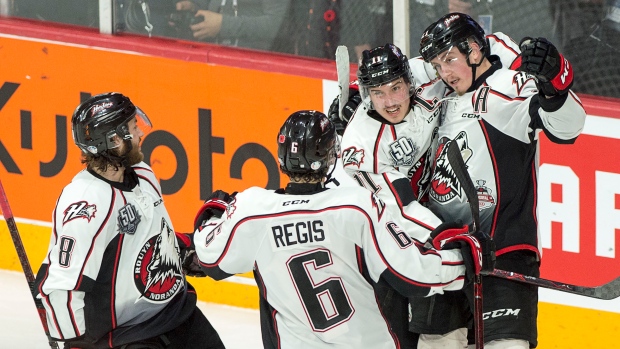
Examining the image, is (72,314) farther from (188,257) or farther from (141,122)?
(141,122)

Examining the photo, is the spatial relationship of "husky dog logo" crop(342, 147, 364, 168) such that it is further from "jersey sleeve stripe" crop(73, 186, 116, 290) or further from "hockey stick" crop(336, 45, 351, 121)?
"jersey sleeve stripe" crop(73, 186, 116, 290)

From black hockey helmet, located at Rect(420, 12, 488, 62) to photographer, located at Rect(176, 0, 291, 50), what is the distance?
173 centimetres

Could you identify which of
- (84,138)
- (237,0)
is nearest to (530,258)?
(84,138)

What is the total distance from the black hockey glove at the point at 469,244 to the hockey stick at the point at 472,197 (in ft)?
0.20

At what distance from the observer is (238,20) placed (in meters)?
5.66

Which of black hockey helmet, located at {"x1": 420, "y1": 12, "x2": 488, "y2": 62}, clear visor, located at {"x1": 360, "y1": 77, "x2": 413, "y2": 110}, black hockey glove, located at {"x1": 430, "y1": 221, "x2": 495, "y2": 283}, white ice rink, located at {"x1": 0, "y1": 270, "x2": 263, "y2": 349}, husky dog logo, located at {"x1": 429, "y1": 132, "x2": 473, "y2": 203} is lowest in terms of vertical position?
white ice rink, located at {"x1": 0, "y1": 270, "x2": 263, "y2": 349}

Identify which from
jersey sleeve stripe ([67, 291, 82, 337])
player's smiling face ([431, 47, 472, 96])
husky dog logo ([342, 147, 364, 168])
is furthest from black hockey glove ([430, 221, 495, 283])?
jersey sleeve stripe ([67, 291, 82, 337])

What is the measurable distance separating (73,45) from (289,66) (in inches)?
44.9

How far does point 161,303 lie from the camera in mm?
3828

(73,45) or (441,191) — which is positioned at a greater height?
(73,45)

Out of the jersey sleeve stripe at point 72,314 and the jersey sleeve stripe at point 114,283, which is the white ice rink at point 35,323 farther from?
the jersey sleeve stripe at point 72,314

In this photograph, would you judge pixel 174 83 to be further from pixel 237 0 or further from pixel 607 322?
pixel 607 322

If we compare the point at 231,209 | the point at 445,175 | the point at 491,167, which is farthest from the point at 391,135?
the point at 231,209

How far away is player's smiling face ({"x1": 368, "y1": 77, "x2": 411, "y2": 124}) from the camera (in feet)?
12.6
